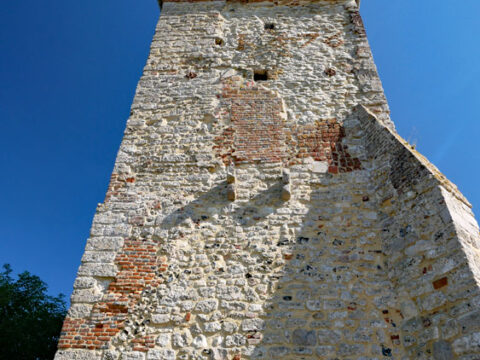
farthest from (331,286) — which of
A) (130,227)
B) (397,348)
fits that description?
(130,227)

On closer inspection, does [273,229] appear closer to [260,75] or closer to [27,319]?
[260,75]

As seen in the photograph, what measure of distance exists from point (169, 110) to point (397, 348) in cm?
454

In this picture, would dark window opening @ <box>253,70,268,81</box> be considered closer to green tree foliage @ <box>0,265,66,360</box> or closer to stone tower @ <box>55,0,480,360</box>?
stone tower @ <box>55,0,480,360</box>

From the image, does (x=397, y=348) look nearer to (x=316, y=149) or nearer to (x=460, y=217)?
(x=460, y=217)

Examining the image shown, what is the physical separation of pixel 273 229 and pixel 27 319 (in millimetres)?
7740

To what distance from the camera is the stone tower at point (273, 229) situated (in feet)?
11.2

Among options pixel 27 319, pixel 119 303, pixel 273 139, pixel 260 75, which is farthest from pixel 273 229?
pixel 27 319

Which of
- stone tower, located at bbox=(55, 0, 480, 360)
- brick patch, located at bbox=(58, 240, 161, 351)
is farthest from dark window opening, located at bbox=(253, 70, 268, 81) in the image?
brick patch, located at bbox=(58, 240, 161, 351)

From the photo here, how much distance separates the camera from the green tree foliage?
7.77 meters

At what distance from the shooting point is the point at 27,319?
851 cm

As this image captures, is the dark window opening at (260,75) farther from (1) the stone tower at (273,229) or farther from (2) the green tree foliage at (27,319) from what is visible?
(2) the green tree foliage at (27,319)

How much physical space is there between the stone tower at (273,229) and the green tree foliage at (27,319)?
5.57m

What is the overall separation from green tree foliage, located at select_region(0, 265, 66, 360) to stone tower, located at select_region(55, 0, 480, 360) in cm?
557

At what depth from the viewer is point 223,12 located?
23.5 feet
